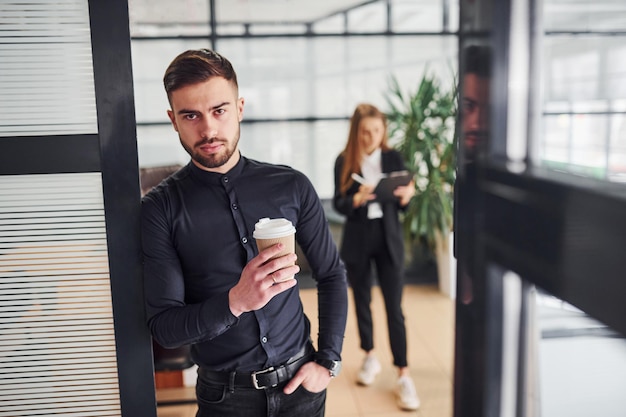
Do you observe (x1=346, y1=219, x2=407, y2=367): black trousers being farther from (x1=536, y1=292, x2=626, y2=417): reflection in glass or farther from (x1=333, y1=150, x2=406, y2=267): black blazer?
(x1=536, y1=292, x2=626, y2=417): reflection in glass

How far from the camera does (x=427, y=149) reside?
15.4 ft

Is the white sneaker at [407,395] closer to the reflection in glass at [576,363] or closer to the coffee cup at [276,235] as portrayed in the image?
the coffee cup at [276,235]

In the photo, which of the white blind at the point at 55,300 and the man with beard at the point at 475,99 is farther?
the white blind at the point at 55,300

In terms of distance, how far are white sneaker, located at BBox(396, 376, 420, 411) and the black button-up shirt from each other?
64.6 inches

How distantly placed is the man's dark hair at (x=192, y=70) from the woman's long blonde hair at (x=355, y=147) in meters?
1.91

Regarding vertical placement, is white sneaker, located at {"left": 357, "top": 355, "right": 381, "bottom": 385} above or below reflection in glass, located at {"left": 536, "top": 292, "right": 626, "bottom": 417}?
below

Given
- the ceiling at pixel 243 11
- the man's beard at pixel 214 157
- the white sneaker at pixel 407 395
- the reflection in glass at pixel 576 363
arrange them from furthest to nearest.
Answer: the ceiling at pixel 243 11, the white sneaker at pixel 407 395, the man's beard at pixel 214 157, the reflection in glass at pixel 576 363

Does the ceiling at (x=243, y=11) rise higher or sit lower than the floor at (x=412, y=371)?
higher

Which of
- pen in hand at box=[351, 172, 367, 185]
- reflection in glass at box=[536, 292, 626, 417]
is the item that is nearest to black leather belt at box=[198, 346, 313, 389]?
reflection in glass at box=[536, 292, 626, 417]

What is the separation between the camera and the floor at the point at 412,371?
3109 millimetres

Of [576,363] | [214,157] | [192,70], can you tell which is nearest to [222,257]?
[214,157]

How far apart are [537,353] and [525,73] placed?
11.7 inches

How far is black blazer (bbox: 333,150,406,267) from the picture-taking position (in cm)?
324

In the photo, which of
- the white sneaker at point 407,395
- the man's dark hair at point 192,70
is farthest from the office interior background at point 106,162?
the white sneaker at point 407,395
